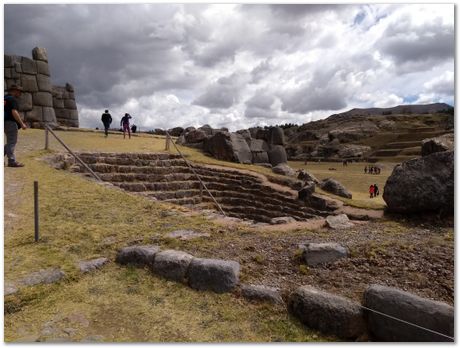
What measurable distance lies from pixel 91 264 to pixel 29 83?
23.8 metres

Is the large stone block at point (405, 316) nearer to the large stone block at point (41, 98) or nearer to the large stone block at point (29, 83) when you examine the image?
the large stone block at point (41, 98)

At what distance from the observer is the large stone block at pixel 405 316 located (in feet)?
11.5

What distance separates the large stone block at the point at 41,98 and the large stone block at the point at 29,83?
13.7 inches

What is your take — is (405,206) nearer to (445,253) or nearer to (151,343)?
(445,253)

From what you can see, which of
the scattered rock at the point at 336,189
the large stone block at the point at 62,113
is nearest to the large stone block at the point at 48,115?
Result: the large stone block at the point at 62,113

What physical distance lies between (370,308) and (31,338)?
3.43 meters

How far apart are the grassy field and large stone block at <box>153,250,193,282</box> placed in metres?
0.12

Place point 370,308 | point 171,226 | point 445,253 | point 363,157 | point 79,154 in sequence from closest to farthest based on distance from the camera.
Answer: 1. point 370,308
2. point 445,253
3. point 171,226
4. point 79,154
5. point 363,157

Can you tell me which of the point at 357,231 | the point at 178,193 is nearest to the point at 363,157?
the point at 178,193

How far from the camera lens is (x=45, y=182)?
925 centimetres

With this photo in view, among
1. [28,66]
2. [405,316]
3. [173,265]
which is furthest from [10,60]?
[405,316]

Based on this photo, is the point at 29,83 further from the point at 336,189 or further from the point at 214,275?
the point at 214,275

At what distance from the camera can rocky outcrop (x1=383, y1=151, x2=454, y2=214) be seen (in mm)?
7867

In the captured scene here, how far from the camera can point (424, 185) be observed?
8.08m
